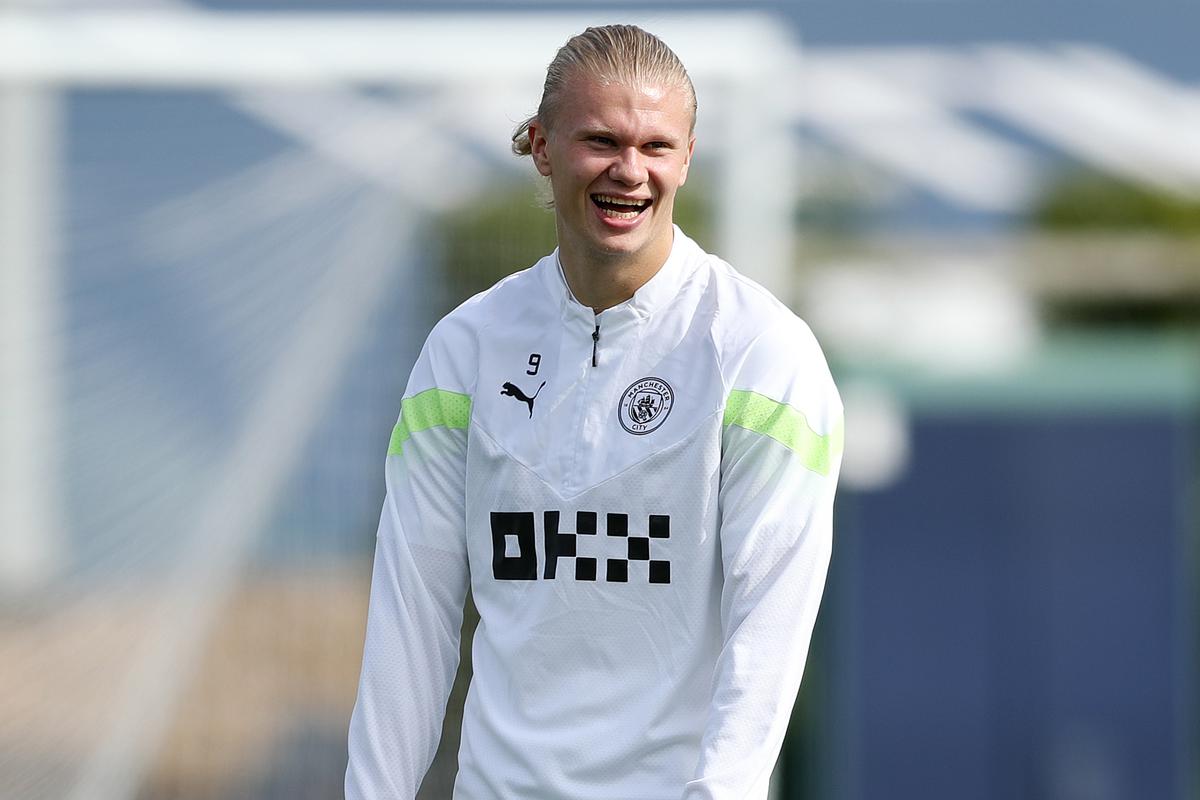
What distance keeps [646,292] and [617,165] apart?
20cm

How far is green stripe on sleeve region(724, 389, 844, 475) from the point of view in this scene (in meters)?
2.47

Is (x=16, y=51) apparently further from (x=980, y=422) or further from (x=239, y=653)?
(x=980, y=422)

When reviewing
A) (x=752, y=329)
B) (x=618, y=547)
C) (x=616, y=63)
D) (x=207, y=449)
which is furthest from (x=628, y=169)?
(x=207, y=449)

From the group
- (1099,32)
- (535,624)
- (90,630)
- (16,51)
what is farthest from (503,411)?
(1099,32)

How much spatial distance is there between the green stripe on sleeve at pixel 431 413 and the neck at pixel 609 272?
0.78ft

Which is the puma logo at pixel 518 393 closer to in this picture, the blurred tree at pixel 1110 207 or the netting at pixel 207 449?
the netting at pixel 207 449

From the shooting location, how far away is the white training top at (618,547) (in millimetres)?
2465

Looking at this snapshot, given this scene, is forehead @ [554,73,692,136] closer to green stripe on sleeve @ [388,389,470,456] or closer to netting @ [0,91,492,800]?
green stripe on sleeve @ [388,389,470,456]

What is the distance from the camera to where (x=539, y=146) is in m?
2.63

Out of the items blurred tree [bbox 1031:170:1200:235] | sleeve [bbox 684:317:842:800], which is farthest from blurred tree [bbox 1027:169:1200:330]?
sleeve [bbox 684:317:842:800]

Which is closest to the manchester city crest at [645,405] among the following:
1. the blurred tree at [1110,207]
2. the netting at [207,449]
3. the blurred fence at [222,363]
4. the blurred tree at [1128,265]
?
the blurred fence at [222,363]

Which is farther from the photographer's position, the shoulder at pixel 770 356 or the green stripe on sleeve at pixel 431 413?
the green stripe on sleeve at pixel 431 413

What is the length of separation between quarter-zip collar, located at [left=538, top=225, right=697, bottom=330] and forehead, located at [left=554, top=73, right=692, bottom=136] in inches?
7.9

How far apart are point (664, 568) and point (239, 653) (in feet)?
13.6
